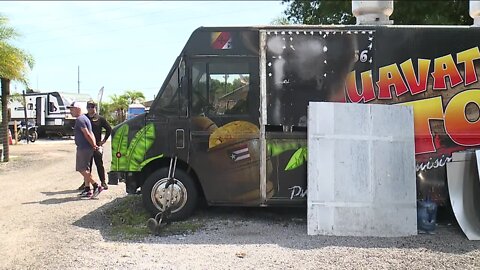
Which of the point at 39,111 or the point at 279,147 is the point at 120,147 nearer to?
the point at 279,147

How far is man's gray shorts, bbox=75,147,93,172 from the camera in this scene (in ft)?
30.7

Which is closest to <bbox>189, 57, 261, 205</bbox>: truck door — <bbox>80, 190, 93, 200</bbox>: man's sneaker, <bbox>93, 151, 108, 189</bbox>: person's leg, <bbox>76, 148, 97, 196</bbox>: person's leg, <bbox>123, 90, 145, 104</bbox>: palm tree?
<bbox>76, 148, 97, 196</bbox>: person's leg

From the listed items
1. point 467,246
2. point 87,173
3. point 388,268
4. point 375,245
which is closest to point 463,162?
point 467,246

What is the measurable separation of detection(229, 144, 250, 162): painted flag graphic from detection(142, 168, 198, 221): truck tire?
721 mm

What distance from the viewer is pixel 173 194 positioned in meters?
7.25

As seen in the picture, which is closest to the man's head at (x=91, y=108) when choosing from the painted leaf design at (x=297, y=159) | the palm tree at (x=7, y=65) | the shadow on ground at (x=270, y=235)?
the shadow on ground at (x=270, y=235)

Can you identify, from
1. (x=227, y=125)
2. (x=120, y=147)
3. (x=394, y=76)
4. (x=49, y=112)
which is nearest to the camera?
(x=394, y=76)

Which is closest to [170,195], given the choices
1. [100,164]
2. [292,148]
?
[292,148]

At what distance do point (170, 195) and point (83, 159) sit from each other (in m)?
2.89

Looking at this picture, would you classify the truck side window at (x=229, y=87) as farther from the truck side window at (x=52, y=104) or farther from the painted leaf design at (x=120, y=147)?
the truck side window at (x=52, y=104)

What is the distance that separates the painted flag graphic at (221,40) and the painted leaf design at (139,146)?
4.75 ft

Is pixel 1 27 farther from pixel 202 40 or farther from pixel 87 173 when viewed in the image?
pixel 202 40

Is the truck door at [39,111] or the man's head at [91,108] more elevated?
the truck door at [39,111]

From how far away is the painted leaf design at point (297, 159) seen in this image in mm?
6957
